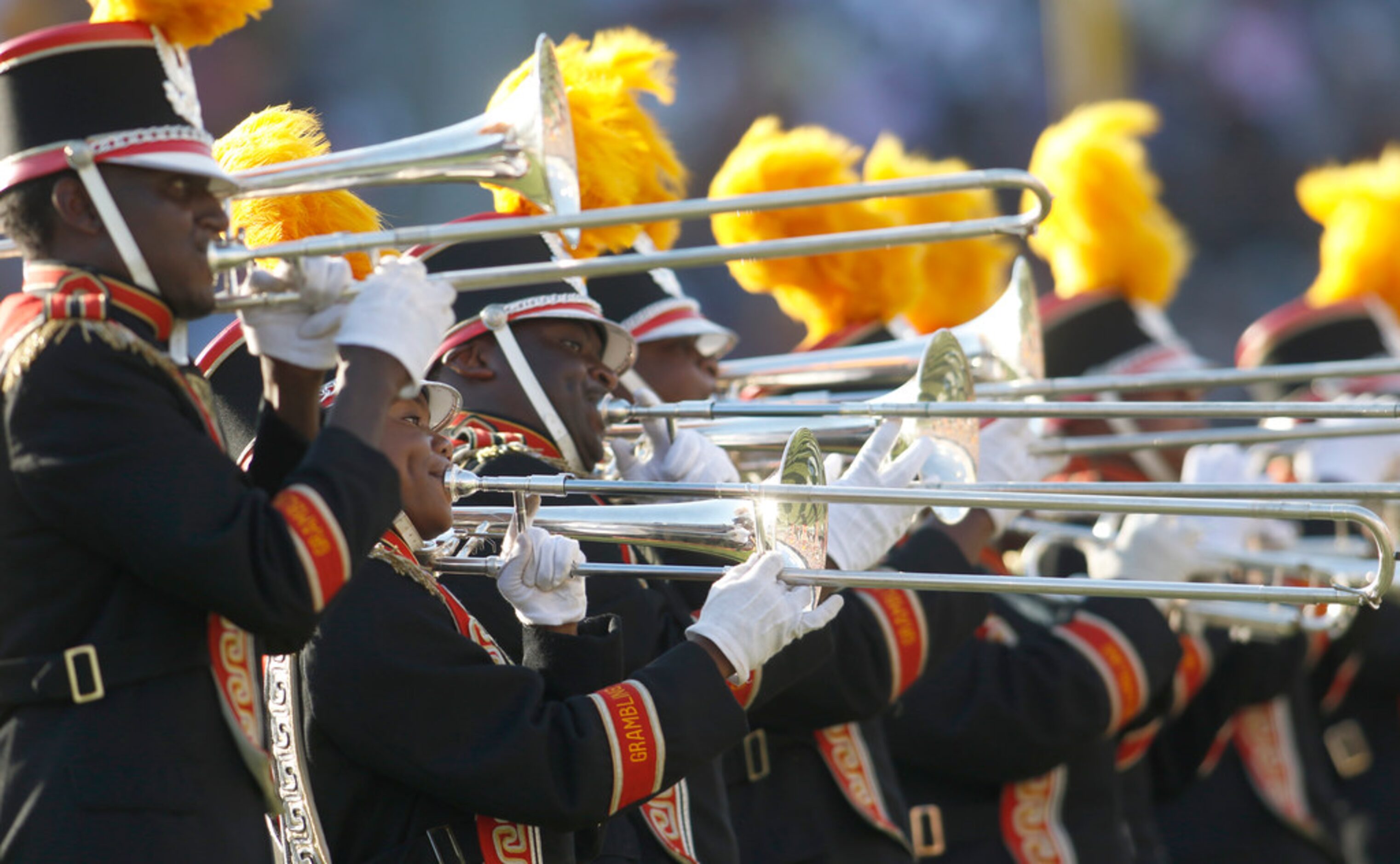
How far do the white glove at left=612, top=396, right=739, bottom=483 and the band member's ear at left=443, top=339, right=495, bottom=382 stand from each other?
1.26 feet

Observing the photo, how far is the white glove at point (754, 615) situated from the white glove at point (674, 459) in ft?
3.02

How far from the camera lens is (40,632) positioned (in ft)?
7.99

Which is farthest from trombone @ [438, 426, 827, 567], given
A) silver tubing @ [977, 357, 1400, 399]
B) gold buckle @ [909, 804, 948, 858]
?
gold buckle @ [909, 804, 948, 858]

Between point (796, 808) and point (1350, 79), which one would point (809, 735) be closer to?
point (796, 808)

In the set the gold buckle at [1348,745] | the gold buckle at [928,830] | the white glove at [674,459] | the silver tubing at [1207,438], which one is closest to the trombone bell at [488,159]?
the white glove at [674,459]

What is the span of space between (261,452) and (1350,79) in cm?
1377

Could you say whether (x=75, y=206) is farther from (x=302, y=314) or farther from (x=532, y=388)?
(x=532, y=388)

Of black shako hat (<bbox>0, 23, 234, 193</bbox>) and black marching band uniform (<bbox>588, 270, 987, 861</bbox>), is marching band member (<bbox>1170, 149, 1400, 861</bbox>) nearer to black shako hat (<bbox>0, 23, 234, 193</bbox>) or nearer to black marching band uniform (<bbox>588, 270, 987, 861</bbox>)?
black marching band uniform (<bbox>588, 270, 987, 861</bbox>)

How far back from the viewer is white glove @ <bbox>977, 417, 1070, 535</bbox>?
15.0ft

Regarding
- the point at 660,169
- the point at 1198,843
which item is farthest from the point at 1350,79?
the point at 660,169

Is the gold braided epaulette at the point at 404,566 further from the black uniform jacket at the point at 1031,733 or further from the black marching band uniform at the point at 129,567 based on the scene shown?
the black uniform jacket at the point at 1031,733

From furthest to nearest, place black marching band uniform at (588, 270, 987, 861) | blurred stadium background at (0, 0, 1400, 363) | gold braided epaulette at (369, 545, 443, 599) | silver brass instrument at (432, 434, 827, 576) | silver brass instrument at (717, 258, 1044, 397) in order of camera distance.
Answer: blurred stadium background at (0, 0, 1400, 363)
silver brass instrument at (717, 258, 1044, 397)
black marching band uniform at (588, 270, 987, 861)
silver brass instrument at (432, 434, 827, 576)
gold braided epaulette at (369, 545, 443, 599)

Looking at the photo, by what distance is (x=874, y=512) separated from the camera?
386cm

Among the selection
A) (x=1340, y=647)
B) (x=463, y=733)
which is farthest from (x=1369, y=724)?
(x=463, y=733)
